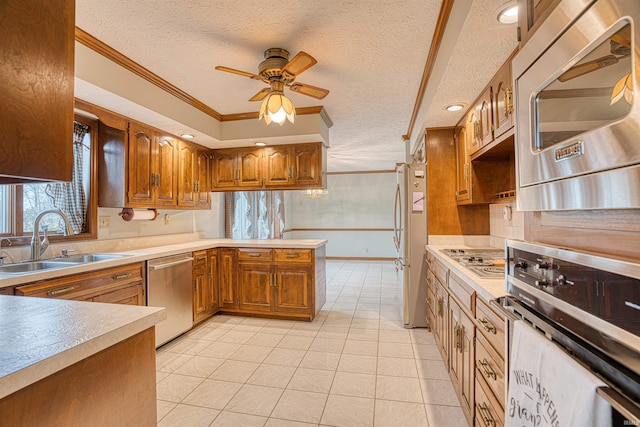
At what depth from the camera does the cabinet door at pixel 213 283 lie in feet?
11.2

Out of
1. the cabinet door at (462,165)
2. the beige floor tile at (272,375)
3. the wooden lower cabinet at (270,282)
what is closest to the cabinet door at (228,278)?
the wooden lower cabinet at (270,282)

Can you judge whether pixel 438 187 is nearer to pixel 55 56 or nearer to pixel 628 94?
pixel 628 94

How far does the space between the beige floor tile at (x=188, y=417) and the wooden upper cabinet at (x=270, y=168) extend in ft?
7.90

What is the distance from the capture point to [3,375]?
598 mm

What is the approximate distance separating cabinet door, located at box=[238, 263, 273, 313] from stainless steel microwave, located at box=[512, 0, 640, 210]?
9.53 ft

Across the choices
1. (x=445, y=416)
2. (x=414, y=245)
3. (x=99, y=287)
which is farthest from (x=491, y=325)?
(x=99, y=287)

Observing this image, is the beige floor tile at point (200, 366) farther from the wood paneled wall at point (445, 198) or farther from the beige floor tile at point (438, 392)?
the wood paneled wall at point (445, 198)

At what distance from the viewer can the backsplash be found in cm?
235

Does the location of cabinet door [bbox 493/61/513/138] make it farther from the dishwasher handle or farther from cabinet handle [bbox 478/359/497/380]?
the dishwasher handle

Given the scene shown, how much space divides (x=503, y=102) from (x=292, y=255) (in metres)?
2.41

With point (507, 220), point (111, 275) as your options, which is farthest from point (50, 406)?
point (507, 220)

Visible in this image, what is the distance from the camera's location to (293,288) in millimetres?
3396

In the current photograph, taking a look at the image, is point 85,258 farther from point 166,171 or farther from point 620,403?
point 620,403

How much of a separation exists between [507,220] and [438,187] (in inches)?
30.2
